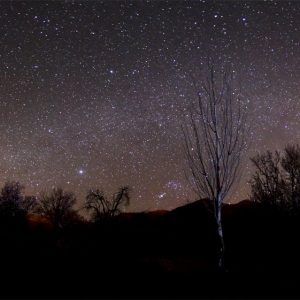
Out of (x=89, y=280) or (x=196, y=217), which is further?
(x=196, y=217)

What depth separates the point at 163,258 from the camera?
19.7 meters

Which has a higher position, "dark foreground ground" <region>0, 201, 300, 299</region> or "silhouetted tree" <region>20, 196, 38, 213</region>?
"silhouetted tree" <region>20, 196, 38, 213</region>

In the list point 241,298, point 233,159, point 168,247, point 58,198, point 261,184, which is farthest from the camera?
point 58,198

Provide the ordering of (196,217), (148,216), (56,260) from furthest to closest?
(148,216)
(196,217)
(56,260)

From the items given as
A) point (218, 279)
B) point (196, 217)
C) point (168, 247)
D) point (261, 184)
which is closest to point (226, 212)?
point (196, 217)

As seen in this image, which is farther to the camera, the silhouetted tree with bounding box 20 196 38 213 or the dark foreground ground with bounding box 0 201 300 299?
the silhouetted tree with bounding box 20 196 38 213

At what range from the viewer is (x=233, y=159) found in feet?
36.1

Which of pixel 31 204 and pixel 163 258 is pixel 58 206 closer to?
pixel 31 204

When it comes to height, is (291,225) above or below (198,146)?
below

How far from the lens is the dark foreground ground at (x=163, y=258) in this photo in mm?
7125

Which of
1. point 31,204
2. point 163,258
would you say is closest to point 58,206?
point 31,204

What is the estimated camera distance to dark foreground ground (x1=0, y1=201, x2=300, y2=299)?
7125 millimetres

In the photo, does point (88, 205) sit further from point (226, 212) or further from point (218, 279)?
point (218, 279)

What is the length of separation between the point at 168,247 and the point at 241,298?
748 inches
